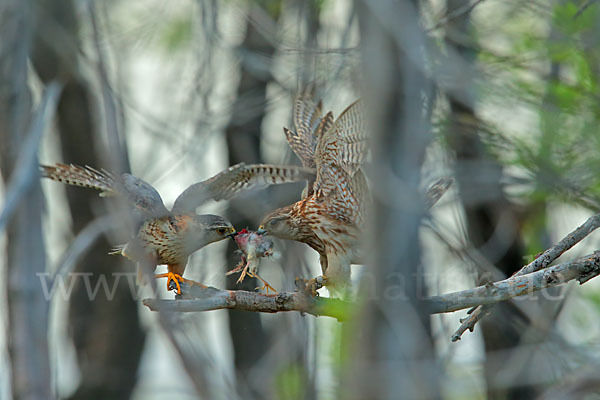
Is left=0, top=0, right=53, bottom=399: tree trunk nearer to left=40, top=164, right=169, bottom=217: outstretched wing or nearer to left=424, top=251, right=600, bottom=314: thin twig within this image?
left=40, top=164, right=169, bottom=217: outstretched wing

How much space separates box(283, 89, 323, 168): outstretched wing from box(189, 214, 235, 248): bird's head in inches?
52.3

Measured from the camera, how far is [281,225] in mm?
4133

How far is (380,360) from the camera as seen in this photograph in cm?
262

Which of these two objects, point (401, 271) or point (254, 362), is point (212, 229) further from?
point (254, 362)

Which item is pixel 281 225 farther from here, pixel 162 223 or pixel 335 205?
pixel 162 223

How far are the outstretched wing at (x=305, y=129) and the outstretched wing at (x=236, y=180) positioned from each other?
1.37 ft

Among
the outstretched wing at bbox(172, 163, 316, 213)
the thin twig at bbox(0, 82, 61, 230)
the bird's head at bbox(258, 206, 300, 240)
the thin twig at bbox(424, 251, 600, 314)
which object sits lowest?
the thin twig at bbox(424, 251, 600, 314)

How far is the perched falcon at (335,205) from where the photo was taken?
13.3ft

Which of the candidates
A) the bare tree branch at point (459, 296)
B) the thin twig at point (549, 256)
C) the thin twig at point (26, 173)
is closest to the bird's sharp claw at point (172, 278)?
the bare tree branch at point (459, 296)

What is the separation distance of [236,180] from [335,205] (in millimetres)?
585

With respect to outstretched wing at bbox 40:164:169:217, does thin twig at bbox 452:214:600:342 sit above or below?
below

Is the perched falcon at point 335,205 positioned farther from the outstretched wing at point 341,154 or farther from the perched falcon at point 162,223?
the perched falcon at point 162,223

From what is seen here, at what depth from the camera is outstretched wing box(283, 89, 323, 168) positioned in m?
5.00

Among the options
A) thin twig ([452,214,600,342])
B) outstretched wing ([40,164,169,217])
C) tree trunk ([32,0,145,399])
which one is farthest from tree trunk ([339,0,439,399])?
tree trunk ([32,0,145,399])
